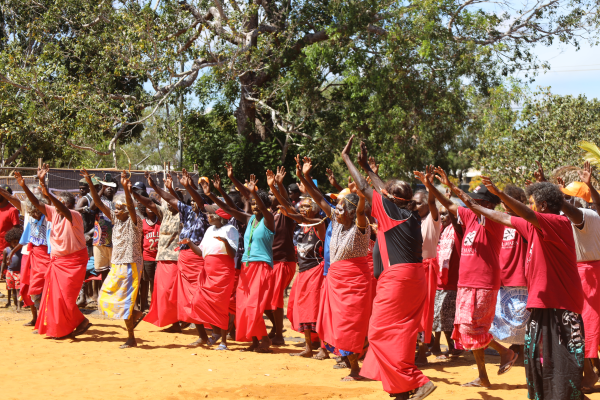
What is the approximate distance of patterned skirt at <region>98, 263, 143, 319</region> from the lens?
794 cm

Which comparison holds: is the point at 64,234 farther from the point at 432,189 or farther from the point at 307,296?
the point at 432,189

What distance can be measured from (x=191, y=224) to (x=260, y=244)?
1.18 meters

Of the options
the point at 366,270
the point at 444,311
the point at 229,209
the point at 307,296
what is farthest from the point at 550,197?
the point at 229,209

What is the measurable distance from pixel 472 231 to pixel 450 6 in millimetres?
14915

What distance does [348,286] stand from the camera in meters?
6.38

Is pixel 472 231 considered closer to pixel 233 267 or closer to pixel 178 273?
pixel 233 267

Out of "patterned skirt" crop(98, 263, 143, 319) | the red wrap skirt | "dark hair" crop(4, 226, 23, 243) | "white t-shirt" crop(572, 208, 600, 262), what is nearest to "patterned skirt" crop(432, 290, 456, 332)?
"white t-shirt" crop(572, 208, 600, 262)

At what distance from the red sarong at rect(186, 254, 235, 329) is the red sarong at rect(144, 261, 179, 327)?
2.16 ft

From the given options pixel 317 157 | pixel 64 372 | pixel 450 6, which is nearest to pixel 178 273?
pixel 64 372

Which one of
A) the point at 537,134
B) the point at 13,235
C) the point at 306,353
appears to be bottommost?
the point at 306,353

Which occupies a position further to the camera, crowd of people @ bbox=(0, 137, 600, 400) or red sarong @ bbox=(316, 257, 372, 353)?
red sarong @ bbox=(316, 257, 372, 353)

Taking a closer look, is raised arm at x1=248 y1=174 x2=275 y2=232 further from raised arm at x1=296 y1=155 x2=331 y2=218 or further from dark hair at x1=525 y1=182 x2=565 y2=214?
dark hair at x1=525 y1=182 x2=565 y2=214

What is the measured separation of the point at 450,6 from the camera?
1908 cm

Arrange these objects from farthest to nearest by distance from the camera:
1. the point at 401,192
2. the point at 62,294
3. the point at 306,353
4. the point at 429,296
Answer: the point at 62,294, the point at 306,353, the point at 429,296, the point at 401,192
